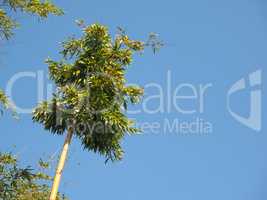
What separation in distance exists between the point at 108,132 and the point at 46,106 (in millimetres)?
2060

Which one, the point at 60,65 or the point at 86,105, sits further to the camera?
the point at 60,65

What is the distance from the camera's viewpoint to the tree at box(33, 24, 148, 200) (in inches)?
611

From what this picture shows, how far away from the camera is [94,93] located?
1582 centimetres

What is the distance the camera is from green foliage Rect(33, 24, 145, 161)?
15547mm

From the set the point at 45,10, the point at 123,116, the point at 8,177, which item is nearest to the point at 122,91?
the point at 123,116

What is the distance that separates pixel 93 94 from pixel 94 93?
0.06m

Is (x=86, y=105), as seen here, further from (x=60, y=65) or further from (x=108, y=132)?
(x=60, y=65)

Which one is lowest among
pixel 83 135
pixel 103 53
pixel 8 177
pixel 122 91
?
pixel 8 177

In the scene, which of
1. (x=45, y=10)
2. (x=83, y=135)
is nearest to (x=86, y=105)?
(x=83, y=135)

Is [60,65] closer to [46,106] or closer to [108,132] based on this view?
[46,106]

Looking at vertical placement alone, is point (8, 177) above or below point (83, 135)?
below

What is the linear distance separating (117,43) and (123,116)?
236 centimetres

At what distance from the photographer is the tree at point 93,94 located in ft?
50.9

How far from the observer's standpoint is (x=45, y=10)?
15.8 m
